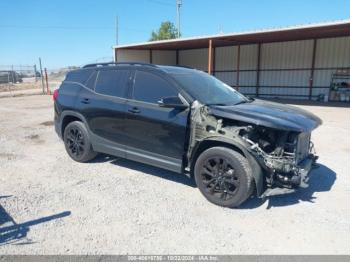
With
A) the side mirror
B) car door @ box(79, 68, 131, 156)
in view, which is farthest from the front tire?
car door @ box(79, 68, 131, 156)

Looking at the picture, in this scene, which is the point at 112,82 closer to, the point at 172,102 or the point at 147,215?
the point at 172,102

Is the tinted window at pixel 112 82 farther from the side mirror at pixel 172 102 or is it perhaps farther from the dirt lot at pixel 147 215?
the dirt lot at pixel 147 215

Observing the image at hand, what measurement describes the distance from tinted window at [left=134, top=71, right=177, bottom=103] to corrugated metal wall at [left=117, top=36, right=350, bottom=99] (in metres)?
17.1

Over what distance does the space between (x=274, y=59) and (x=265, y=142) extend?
61.3 ft

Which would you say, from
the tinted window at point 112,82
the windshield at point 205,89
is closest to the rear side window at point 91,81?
the tinted window at point 112,82

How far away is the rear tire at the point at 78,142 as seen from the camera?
215 inches

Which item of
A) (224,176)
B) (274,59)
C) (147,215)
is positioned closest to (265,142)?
(224,176)

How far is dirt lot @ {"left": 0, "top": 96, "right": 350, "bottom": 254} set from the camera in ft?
10.0

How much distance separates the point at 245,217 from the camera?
12.0 feet

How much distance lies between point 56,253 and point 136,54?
20.9m

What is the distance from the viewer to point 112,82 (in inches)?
201

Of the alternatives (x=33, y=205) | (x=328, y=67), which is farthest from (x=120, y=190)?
(x=328, y=67)

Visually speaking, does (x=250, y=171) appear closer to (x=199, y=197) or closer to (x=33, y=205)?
(x=199, y=197)

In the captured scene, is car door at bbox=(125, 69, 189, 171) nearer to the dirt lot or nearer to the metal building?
the dirt lot
